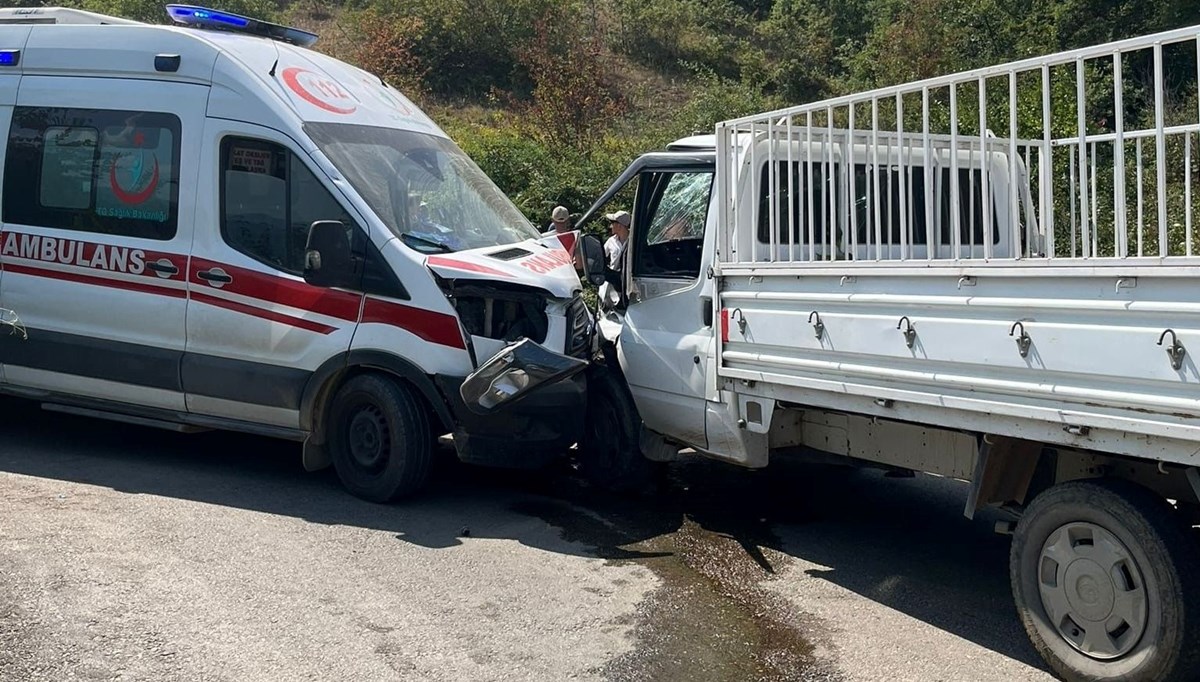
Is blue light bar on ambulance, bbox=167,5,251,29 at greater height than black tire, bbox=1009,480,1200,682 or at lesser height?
greater

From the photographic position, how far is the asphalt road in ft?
15.3

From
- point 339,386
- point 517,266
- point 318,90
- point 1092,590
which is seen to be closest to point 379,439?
point 339,386

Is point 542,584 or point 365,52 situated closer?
point 542,584

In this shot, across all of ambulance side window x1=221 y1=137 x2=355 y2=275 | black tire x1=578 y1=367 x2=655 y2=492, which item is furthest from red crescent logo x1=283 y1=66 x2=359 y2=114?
black tire x1=578 y1=367 x2=655 y2=492

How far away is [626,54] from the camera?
106 ft

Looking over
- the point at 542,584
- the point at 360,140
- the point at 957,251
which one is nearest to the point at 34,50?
the point at 360,140

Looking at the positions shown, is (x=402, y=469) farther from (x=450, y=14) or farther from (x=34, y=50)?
(x=450, y=14)

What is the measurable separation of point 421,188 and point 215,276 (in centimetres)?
144

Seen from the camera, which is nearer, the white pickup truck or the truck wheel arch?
the white pickup truck

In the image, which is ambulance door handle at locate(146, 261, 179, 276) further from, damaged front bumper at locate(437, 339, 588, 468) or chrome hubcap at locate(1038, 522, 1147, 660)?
chrome hubcap at locate(1038, 522, 1147, 660)

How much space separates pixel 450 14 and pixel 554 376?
24.0 meters

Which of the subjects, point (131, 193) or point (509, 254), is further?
point (131, 193)

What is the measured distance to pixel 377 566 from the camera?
19.0 feet

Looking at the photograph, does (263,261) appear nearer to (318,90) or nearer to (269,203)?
A: (269,203)
